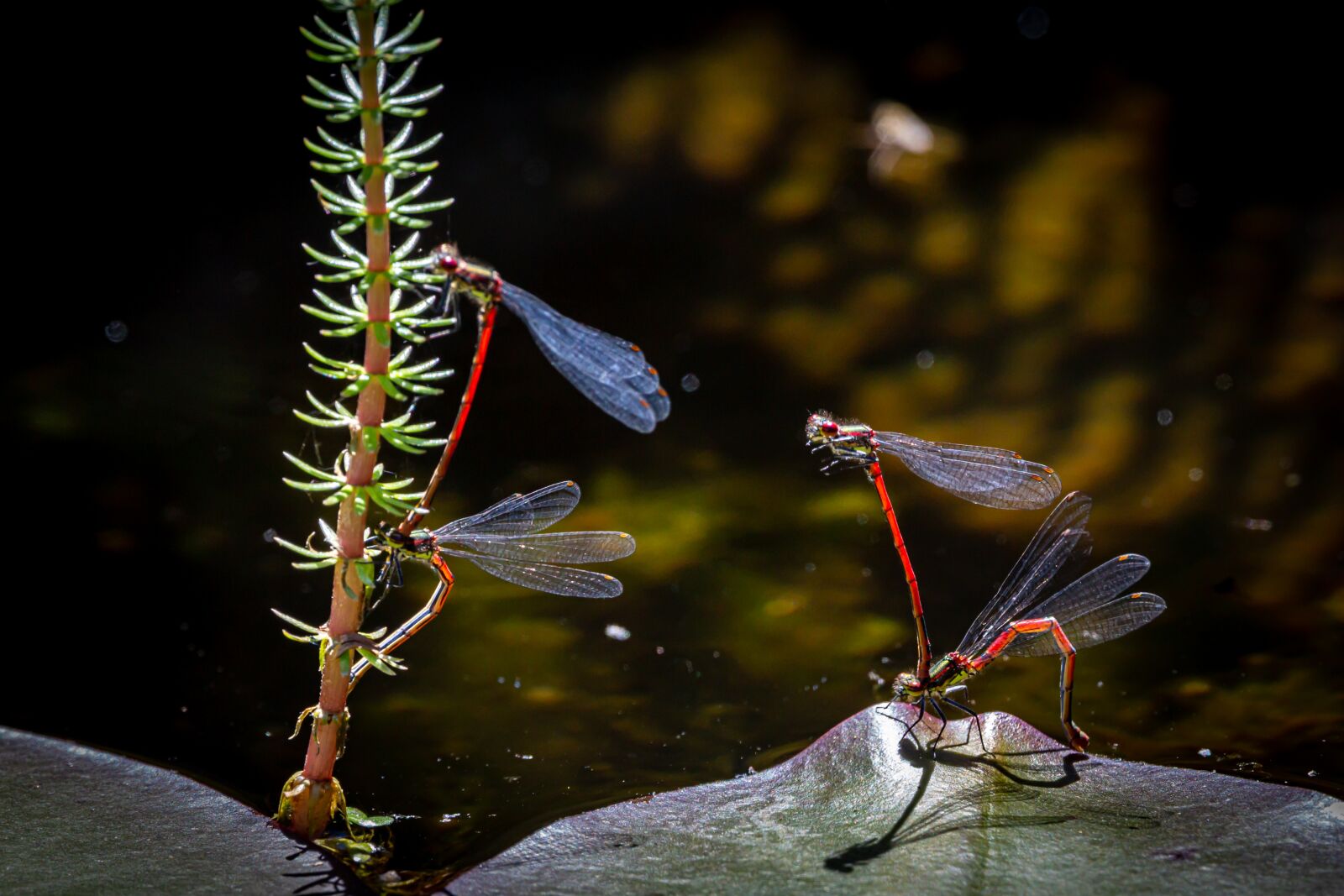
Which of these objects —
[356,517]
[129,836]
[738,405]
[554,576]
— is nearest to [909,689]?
[554,576]

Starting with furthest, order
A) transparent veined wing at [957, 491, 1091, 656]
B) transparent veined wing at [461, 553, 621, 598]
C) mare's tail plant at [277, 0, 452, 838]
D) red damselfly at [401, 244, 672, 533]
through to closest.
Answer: transparent veined wing at [957, 491, 1091, 656] → transparent veined wing at [461, 553, 621, 598] → red damselfly at [401, 244, 672, 533] → mare's tail plant at [277, 0, 452, 838]

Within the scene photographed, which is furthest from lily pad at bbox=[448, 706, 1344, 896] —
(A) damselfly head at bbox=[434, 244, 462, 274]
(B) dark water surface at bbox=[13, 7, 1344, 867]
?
(A) damselfly head at bbox=[434, 244, 462, 274]

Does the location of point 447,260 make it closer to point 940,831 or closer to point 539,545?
point 539,545

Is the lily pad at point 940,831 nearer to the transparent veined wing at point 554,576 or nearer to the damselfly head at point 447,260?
the transparent veined wing at point 554,576

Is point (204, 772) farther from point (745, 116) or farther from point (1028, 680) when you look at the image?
point (745, 116)

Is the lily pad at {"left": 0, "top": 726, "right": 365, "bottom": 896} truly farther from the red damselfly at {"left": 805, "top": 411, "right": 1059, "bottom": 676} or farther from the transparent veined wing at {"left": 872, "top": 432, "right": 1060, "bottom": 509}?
the transparent veined wing at {"left": 872, "top": 432, "right": 1060, "bottom": 509}

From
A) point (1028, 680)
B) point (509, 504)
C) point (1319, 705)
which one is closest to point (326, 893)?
point (509, 504)
